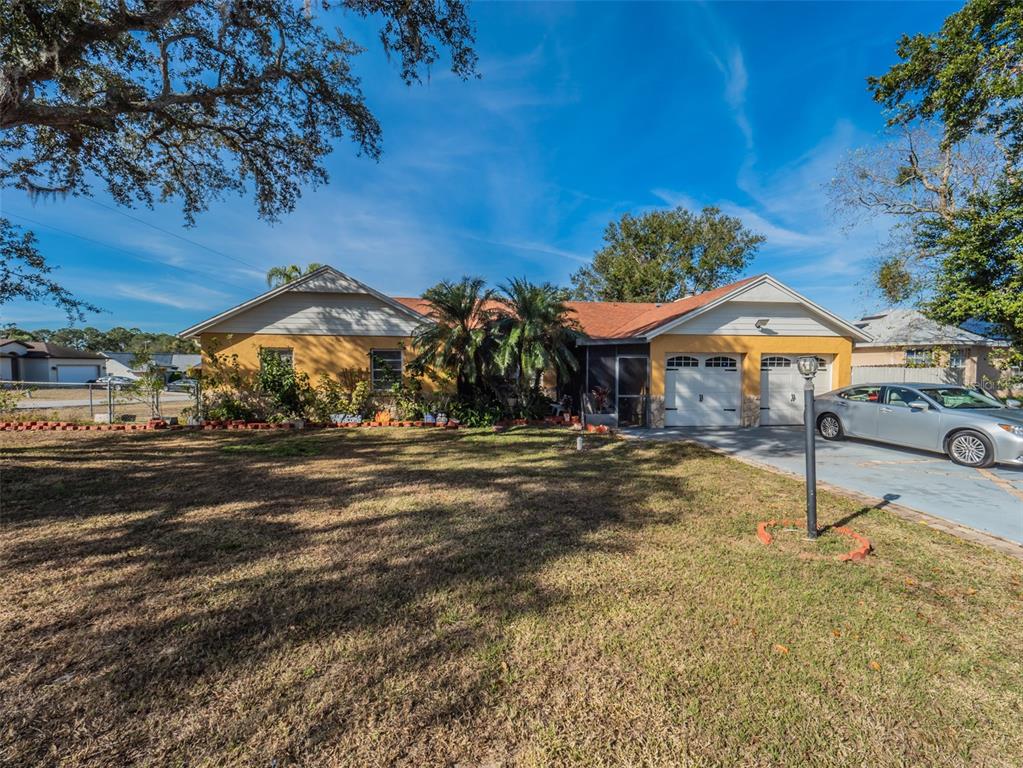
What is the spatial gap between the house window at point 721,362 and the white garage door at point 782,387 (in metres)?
0.95

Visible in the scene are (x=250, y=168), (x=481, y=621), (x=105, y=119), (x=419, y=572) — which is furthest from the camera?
(x=250, y=168)

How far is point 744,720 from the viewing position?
2.21m

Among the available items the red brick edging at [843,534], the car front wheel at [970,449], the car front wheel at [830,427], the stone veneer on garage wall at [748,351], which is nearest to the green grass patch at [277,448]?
the red brick edging at [843,534]

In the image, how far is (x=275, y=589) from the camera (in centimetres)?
348

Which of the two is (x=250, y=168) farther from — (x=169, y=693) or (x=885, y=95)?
(x=885, y=95)

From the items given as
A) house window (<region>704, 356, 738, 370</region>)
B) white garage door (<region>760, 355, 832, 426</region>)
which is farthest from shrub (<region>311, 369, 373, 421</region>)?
white garage door (<region>760, 355, 832, 426</region>)

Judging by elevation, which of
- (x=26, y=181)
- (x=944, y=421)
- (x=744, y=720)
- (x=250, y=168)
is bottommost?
(x=744, y=720)

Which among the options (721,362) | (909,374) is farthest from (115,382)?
(909,374)

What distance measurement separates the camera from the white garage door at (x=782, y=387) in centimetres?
1322

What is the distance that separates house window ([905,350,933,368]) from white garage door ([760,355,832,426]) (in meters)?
7.04

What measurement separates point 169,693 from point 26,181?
481 inches

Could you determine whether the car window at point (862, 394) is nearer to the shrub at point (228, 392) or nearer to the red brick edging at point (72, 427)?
the shrub at point (228, 392)

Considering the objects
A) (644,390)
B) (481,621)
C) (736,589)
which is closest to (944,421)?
(644,390)

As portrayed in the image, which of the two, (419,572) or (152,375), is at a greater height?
(152,375)
